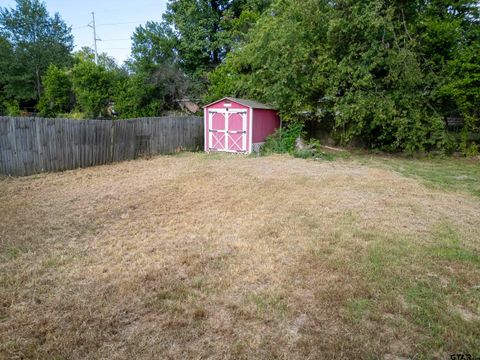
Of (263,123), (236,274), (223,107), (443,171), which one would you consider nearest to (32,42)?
(223,107)

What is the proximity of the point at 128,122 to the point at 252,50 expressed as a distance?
763 centimetres

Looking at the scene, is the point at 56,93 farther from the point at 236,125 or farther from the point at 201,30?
the point at 236,125

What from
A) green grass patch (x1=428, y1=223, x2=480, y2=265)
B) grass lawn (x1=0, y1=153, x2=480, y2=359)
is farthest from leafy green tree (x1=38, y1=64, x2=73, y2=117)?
green grass patch (x1=428, y1=223, x2=480, y2=265)

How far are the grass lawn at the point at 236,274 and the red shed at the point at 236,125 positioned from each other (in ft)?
20.7

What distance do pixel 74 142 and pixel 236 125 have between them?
608 cm

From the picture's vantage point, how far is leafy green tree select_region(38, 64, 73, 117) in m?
22.7

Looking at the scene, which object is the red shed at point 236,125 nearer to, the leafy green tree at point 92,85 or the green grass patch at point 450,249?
the green grass patch at point 450,249

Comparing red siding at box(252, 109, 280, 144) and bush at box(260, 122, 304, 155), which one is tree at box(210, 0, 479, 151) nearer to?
red siding at box(252, 109, 280, 144)

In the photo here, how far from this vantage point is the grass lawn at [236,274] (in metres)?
2.23

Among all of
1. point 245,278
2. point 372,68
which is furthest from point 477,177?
point 245,278

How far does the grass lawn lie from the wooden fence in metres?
1.40

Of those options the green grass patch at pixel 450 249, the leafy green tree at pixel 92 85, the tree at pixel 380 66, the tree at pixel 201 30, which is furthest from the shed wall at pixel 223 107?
the leafy green tree at pixel 92 85

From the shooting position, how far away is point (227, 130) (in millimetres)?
12727

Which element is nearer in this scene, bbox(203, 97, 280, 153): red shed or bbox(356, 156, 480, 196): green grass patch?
bbox(356, 156, 480, 196): green grass patch
